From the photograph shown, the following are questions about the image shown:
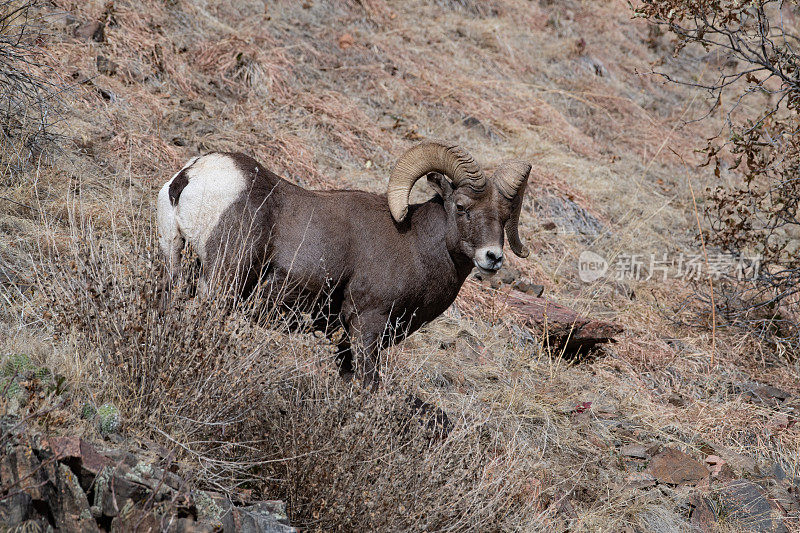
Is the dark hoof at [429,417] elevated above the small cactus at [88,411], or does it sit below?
below

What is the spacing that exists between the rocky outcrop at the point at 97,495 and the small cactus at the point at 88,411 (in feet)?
0.88

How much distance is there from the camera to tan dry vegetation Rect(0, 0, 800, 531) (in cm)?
370

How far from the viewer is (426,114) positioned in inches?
440

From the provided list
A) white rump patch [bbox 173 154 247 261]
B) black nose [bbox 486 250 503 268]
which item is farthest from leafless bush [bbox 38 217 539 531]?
black nose [bbox 486 250 503 268]

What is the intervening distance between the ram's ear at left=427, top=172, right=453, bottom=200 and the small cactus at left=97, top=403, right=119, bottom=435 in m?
2.85

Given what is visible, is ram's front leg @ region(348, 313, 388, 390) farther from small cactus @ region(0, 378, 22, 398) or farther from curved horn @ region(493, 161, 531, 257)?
small cactus @ region(0, 378, 22, 398)

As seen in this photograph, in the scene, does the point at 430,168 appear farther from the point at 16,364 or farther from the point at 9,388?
the point at 9,388

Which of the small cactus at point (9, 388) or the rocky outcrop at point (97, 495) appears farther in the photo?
the small cactus at point (9, 388)

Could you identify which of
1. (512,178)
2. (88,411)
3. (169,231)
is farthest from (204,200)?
(512,178)

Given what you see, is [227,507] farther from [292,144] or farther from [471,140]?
[471,140]

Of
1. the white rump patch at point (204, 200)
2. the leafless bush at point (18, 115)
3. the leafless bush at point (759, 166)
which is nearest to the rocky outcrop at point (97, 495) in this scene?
the white rump patch at point (204, 200)

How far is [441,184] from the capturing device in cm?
546

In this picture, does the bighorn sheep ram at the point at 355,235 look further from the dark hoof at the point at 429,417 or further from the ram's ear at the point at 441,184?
the dark hoof at the point at 429,417

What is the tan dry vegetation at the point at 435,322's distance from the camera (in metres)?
3.70
